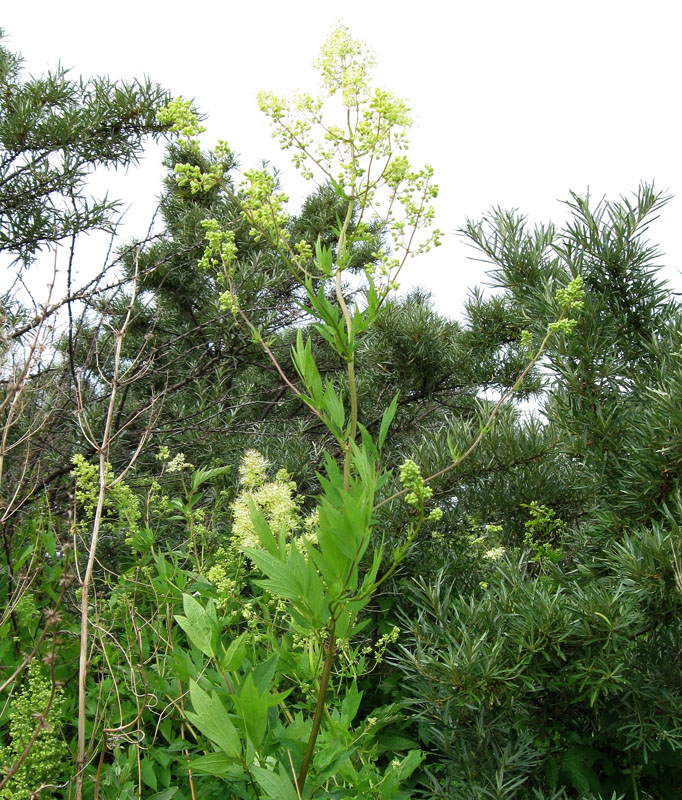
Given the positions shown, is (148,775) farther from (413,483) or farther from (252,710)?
(413,483)

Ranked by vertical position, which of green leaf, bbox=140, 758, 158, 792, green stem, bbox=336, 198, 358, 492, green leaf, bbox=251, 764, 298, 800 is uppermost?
green stem, bbox=336, 198, 358, 492

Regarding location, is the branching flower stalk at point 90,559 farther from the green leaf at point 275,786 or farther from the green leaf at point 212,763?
the green leaf at point 275,786

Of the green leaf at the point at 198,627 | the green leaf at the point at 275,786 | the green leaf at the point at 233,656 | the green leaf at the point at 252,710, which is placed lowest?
the green leaf at the point at 275,786

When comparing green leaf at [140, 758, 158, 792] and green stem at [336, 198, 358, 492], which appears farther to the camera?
green leaf at [140, 758, 158, 792]

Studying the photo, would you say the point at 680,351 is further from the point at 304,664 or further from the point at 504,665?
the point at 304,664

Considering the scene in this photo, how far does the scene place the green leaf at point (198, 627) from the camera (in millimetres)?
1169

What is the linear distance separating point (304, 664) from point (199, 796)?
399 mm

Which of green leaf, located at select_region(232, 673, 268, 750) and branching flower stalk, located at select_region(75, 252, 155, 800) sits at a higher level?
branching flower stalk, located at select_region(75, 252, 155, 800)

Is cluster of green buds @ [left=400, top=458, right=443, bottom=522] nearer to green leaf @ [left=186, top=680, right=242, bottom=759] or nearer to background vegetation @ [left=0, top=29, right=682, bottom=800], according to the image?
background vegetation @ [left=0, top=29, right=682, bottom=800]

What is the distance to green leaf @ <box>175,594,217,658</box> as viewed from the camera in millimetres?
1169

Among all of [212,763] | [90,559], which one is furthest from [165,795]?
[90,559]

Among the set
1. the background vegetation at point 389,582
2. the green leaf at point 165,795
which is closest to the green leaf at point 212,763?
the background vegetation at point 389,582

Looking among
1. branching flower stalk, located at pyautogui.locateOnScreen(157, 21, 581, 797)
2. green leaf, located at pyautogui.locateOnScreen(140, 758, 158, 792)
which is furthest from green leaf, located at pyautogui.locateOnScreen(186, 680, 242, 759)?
green leaf, located at pyautogui.locateOnScreen(140, 758, 158, 792)

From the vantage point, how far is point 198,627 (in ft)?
3.89
